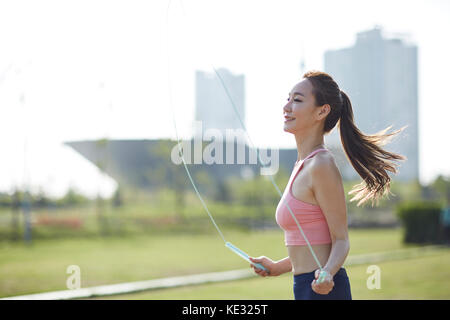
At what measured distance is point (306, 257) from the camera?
2400 mm

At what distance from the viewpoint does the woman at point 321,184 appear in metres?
2.31

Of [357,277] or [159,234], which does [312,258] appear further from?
[159,234]

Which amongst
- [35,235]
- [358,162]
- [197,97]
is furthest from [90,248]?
[358,162]

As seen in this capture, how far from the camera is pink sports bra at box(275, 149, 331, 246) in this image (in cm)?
237

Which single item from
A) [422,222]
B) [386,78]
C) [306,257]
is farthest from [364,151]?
[422,222]

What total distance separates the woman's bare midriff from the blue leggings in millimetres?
27

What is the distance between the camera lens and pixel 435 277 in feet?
32.4

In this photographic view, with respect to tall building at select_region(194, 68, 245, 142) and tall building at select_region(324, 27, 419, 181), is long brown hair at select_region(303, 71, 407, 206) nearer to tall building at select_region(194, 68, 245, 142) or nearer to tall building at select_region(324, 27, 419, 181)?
tall building at select_region(324, 27, 419, 181)

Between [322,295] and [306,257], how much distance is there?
0.18 m

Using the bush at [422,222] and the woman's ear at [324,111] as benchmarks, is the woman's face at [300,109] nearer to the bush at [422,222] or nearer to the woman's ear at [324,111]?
the woman's ear at [324,111]

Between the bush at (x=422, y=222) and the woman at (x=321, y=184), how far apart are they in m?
16.8

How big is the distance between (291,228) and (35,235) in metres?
21.4
